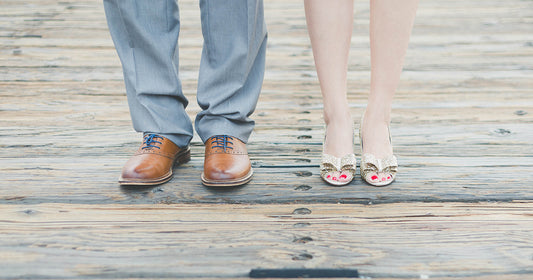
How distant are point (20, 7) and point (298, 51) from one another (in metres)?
1.85

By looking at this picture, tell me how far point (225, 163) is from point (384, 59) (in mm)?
435

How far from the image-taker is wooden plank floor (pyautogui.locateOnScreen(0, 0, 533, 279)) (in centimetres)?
89

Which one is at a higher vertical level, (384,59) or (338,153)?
(384,59)

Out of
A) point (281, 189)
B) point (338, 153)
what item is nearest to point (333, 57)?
point (338, 153)

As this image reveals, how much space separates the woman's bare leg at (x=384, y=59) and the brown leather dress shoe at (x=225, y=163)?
0.30 metres

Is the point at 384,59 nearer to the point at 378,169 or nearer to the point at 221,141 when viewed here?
the point at 378,169

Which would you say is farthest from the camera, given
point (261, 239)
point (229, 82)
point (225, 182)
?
point (229, 82)

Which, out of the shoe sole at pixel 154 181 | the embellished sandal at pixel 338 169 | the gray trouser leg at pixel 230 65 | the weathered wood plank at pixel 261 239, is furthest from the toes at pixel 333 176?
the shoe sole at pixel 154 181

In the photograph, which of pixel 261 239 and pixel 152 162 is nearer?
pixel 261 239

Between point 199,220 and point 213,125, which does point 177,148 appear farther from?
point 199,220

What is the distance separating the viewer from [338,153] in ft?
4.00

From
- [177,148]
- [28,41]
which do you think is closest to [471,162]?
[177,148]

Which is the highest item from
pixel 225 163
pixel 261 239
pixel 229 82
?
pixel 229 82

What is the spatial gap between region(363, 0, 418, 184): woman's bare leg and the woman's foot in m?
0.05
